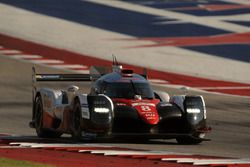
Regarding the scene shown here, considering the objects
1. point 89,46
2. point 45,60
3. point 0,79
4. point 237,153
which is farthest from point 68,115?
point 89,46

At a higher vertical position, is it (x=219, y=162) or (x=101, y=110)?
(x=101, y=110)

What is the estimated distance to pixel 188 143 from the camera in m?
18.7

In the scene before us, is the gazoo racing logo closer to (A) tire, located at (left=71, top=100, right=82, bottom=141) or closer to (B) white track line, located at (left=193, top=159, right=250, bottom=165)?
(A) tire, located at (left=71, top=100, right=82, bottom=141)

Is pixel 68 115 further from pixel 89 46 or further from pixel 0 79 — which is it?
pixel 89 46

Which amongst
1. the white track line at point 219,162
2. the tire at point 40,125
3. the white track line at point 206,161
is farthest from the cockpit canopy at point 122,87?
the white track line at point 219,162

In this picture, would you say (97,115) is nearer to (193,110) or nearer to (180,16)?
(193,110)

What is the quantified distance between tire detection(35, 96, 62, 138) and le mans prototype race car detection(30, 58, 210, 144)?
10.7 inches

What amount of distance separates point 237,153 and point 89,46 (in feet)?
81.9

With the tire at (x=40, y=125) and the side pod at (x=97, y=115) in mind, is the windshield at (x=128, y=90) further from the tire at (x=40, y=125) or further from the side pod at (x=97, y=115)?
the tire at (x=40, y=125)

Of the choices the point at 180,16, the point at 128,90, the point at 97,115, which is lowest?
the point at 97,115

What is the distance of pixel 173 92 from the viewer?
32875 mm

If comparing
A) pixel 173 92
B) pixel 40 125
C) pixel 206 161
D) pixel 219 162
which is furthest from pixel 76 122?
pixel 173 92

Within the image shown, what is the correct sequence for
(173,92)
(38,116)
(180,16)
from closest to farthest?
(38,116) < (173,92) < (180,16)

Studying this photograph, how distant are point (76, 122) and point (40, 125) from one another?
84.8 inches
